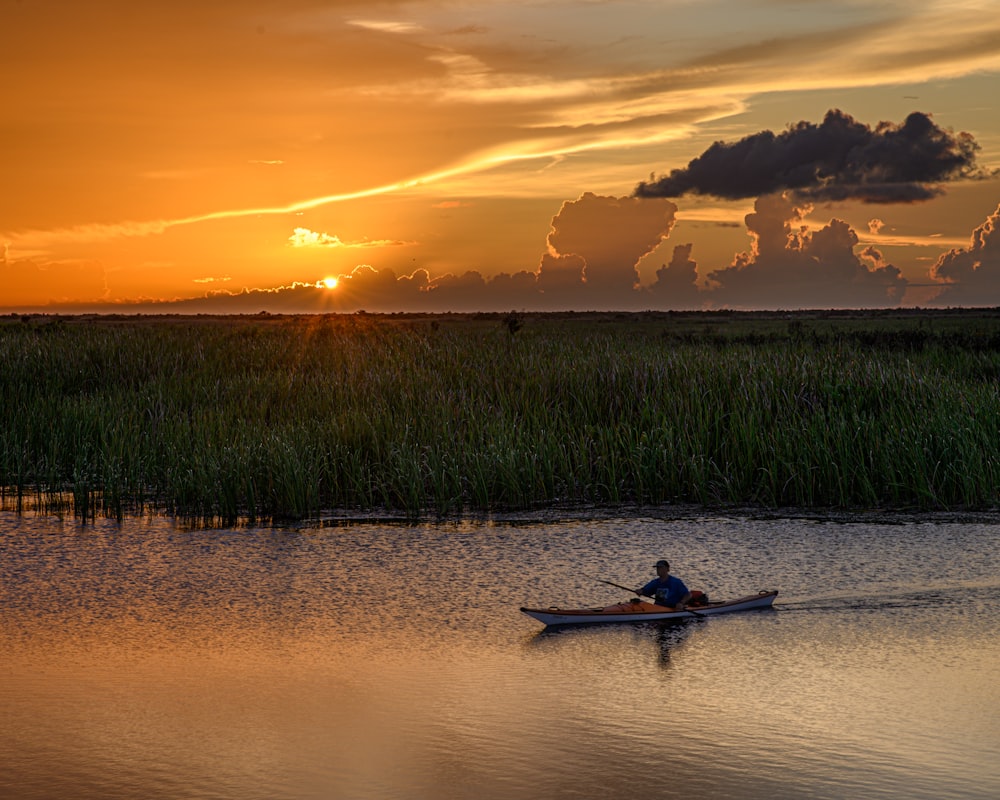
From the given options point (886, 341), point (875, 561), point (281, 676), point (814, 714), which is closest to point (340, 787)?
point (281, 676)

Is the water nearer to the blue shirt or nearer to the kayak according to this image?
the kayak

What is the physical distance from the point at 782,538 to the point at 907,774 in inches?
262

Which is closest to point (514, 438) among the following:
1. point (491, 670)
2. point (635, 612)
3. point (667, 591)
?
point (667, 591)

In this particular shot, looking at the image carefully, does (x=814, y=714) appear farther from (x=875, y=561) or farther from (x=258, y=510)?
(x=258, y=510)

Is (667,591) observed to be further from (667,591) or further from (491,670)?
(491,670)

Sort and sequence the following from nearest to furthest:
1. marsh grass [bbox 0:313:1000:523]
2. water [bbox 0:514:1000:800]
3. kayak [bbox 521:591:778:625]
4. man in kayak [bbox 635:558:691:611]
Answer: water [bbox 0:514:1000:800] → kayak [bbox 521:591:778:625] → man in kayak [bbox 635:558:691:611] → marsh grass [bbox 0:313:1000:523]

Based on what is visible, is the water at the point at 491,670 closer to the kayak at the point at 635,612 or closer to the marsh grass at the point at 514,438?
the kayak at the point at 635,612

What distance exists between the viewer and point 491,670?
782 centimetres

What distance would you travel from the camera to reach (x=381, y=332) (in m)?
31.0

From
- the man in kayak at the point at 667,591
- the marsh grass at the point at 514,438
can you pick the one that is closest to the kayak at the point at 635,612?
the man in kayak at the point at 667,591

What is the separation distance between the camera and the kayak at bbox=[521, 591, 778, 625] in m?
8.82

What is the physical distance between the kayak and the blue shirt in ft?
0.31

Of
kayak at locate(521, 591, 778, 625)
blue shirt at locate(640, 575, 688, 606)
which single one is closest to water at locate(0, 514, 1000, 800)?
kayak at locate(521, 591, 778, 625)

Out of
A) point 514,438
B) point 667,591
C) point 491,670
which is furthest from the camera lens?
point 514,438
